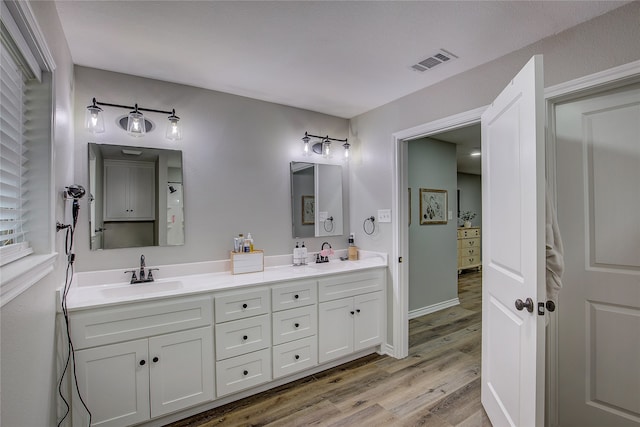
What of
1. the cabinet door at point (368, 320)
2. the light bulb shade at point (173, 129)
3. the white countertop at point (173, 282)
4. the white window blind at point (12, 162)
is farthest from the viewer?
the cabinet door at point (368, 320)

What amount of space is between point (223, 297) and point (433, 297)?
10.4ft

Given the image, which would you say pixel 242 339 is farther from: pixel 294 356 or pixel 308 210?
pixel 308 210

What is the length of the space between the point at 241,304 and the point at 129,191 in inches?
47.5

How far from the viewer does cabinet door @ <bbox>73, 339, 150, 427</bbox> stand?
1.71m

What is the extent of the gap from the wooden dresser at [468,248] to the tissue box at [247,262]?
17.4 feet

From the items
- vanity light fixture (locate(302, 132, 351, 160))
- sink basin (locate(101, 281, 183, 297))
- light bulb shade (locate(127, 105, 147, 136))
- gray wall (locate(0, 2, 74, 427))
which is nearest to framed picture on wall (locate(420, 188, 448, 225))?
vanity light fixture (locate(302, 132, 351, 160))

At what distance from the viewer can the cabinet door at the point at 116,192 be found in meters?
2.24

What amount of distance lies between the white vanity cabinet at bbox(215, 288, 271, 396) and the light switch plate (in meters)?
1.35

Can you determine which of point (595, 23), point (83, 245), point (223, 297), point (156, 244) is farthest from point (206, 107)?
point (595, 23)

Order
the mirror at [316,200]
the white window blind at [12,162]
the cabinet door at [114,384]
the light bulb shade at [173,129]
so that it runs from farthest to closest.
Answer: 1. the mirror at [316,200]
2. the light bulb shade at [173,129]
3. the cabinet door at [114,384]
4. the white window blind at [12,162]

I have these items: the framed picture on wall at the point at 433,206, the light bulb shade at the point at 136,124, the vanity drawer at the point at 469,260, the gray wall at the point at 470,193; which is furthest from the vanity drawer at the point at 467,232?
the light bulb shade at the point at 136,124

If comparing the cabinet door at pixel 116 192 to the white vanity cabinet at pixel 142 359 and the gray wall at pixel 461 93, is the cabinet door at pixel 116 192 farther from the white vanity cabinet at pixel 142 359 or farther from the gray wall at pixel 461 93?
the gray wall at pixel 461 93

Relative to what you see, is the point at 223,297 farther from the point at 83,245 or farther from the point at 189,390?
the point at 83,245

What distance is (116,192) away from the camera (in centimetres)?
227
